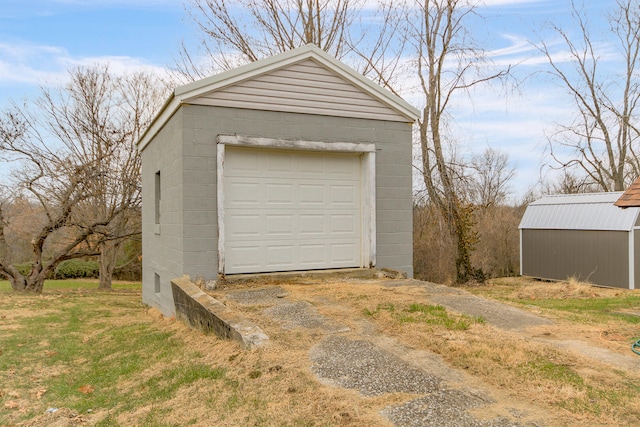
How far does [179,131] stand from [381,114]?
373 cm

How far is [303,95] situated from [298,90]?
123 mm

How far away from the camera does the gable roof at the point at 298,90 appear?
7.75m

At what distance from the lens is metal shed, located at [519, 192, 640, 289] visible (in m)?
17.0

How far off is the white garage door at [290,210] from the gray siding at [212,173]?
0.36 m

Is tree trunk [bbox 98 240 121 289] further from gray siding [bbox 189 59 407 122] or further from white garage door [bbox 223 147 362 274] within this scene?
gray siding [bbox 189 59 407 122]

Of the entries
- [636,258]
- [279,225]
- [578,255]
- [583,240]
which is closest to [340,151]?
[279,225]

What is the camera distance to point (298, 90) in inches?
330

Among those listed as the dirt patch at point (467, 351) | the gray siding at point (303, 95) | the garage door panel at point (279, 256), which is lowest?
the dirt patch at point (467, 351)

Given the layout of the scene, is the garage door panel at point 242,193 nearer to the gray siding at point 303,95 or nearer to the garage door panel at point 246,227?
the garage door panel at point 246,227

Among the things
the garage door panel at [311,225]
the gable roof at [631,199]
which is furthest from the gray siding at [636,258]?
the garage door panel at [311,225]

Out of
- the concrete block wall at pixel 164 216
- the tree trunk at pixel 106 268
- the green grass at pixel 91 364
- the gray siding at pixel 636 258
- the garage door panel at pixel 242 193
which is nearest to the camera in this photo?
the green grass at pixel 91 364

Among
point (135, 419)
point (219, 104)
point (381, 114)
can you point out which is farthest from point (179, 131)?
point (135, 419)

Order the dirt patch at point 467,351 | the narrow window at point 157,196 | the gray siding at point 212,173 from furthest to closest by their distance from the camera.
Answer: the narrow window at point 157,196, the gray siding at point 212,173, the dirt patch at point 467,351

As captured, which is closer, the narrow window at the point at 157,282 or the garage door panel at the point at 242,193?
the garage door panel at the point at 242,193
